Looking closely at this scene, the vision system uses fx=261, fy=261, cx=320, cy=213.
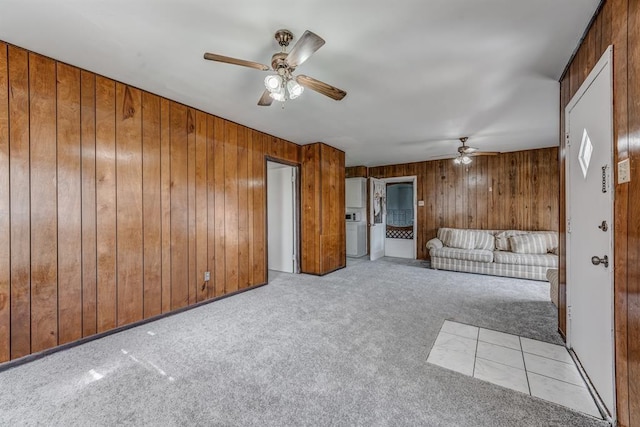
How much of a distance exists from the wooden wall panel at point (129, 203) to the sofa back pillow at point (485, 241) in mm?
5767

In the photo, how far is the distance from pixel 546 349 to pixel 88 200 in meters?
4.28

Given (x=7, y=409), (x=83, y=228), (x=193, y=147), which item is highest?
(x=193, y=147)

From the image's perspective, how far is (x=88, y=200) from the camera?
241cm

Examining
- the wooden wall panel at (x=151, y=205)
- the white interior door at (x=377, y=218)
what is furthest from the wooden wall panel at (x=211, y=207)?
the white interior door at (x=377, y=218)

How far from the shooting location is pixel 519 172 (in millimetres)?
5520

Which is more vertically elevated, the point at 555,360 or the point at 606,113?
the point at 606,113

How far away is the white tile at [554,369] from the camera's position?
186 centimetres

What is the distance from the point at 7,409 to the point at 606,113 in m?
3.99

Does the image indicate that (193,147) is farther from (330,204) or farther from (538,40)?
(538,40)

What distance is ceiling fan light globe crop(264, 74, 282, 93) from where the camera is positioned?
1.85 meters

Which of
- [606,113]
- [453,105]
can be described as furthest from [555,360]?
[453,105]

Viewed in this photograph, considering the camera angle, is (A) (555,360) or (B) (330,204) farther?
(B) (330,204)

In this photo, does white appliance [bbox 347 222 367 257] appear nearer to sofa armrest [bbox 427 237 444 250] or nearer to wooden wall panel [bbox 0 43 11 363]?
sofa armrest [bbox 427 237 444 250]

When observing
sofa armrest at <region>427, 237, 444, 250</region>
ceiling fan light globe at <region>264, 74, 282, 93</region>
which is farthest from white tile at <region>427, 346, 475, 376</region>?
sofa armrest at <region>427, 237, 444, 250</region>
